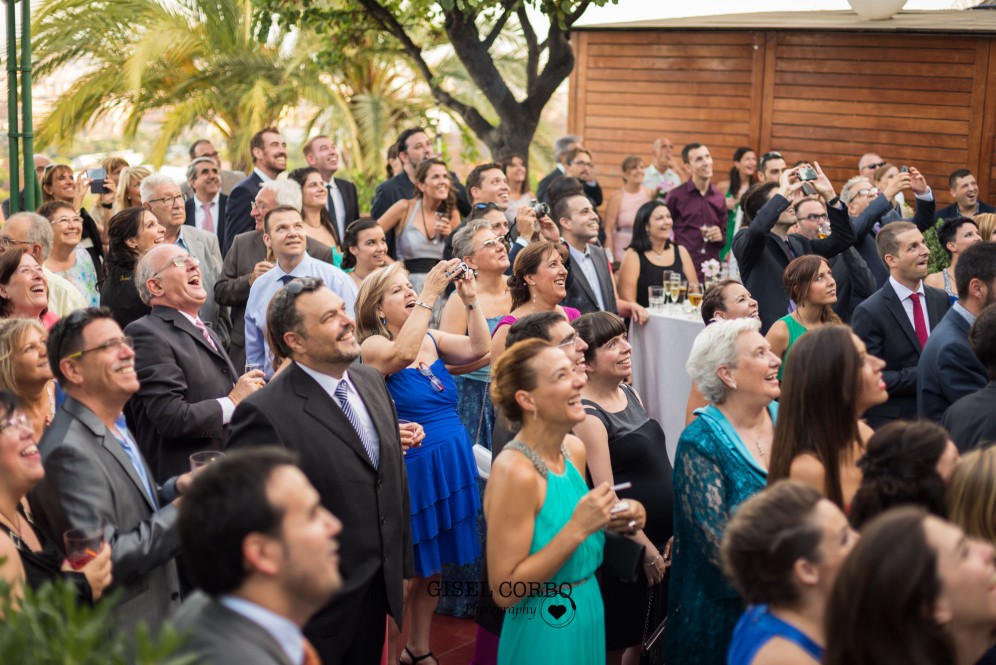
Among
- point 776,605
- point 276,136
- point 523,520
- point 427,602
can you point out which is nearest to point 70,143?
point 276,136

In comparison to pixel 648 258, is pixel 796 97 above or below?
above

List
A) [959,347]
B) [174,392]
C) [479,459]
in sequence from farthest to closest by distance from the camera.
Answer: [959,347]
[479,459]
[174,392]

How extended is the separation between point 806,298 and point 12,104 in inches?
205

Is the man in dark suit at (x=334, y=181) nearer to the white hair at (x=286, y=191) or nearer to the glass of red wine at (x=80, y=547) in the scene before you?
the white hair at (x=286, y=191)

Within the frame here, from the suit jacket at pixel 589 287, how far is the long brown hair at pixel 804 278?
1292 mm

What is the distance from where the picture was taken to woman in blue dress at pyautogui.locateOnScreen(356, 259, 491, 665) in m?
4.73

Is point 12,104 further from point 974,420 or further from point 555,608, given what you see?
point 974,420

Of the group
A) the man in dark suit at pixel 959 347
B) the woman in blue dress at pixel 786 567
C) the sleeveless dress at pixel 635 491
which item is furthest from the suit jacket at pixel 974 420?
the woman in blue dress at pixel 786 567

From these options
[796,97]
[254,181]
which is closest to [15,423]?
[254,181]

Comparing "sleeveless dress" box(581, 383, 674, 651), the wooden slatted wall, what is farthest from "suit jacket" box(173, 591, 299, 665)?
the wooden slatted wall

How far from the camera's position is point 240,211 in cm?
748

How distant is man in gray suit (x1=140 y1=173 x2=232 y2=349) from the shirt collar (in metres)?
4.40

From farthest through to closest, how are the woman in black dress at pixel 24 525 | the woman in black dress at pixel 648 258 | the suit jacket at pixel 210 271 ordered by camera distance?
1. the woman in black dress at pixel 648 258
2. the suit jacket at pixel 210 271
3. the woman in black dress at pixel 24 525

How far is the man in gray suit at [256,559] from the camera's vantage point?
216cm
